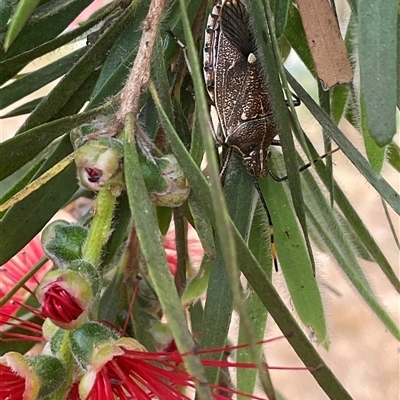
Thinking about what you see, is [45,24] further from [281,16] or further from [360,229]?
[360,229]

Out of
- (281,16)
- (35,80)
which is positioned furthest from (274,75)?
(35,80)

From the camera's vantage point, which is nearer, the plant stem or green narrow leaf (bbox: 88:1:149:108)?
the plant stem

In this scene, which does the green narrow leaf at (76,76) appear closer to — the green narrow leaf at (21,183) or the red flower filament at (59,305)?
the green narrow leaf at (21,183)

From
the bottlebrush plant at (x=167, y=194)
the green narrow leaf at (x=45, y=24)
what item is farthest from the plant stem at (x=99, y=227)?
the green narrow leaf at (x=45, y=24)

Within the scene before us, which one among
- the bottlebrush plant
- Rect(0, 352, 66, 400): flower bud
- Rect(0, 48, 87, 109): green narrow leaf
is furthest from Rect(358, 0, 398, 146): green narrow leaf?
Rect(0, 48, 87, 109): green narrow leaf

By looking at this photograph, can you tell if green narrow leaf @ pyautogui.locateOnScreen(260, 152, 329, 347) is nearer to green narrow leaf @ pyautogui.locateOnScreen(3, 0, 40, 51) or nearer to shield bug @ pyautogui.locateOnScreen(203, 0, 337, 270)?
shield bug @ pyautogui.locateOnScreen(203, 0, 337, 270)

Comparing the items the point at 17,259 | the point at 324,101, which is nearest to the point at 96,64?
the point at 324,101
